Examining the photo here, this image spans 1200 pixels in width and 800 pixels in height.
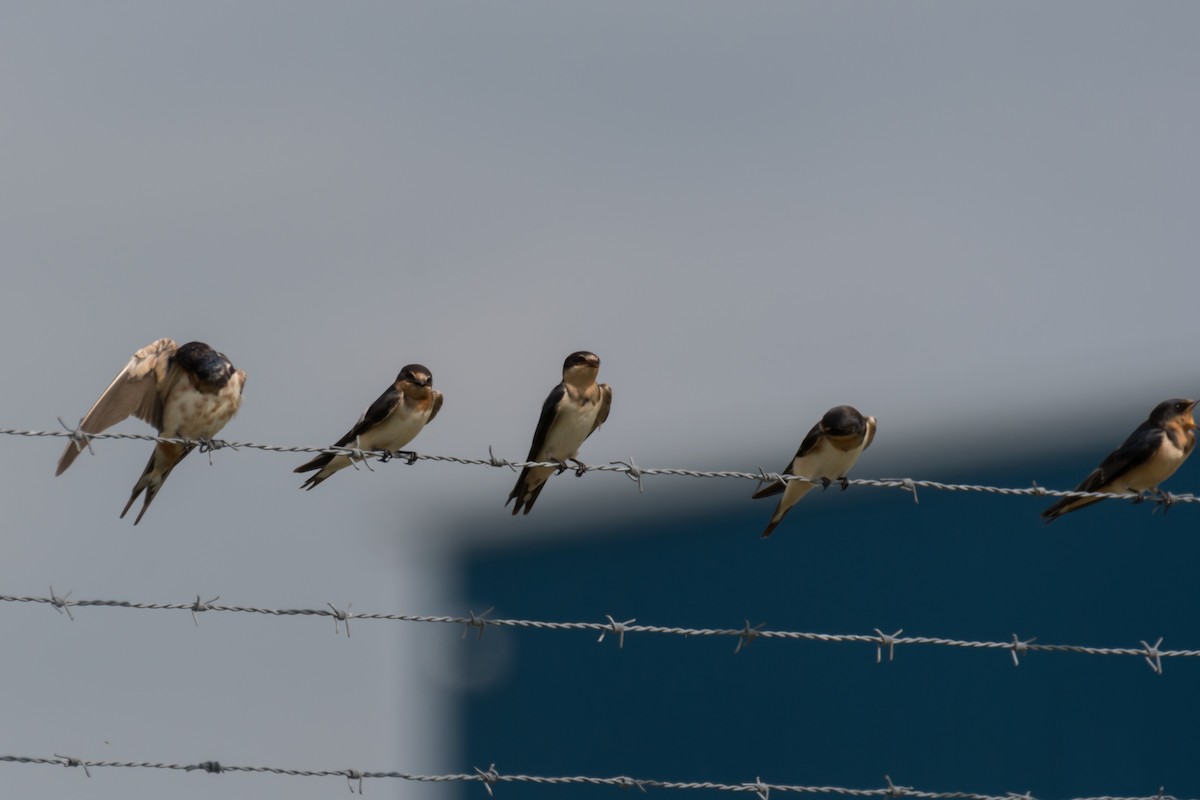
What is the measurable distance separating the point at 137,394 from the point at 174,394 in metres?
0.19

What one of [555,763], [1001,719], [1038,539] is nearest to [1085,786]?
[1001,719]

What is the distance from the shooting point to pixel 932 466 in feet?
82.3

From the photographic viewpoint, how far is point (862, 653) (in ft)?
77.1

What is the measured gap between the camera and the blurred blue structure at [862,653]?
21484 mm

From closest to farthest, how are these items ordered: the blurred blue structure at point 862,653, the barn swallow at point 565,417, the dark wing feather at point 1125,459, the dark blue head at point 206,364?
the dark wing feather at point 1125,459
the dark blue head at point 206,364
the barn swallow at point 565,417
the blurred blue structure at point 862,653

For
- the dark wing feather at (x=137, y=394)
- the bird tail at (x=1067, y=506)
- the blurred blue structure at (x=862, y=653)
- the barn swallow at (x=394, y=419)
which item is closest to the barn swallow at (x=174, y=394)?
the dark wing feather at (x=137, y=394)

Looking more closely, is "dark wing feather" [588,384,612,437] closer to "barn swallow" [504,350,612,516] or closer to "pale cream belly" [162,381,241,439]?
"barn swallow" [504,350,612,516]

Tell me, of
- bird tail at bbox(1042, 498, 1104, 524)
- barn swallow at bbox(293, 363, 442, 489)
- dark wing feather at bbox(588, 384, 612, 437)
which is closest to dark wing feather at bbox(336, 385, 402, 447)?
barn swallow at bbox(293, 363, 442, 489)

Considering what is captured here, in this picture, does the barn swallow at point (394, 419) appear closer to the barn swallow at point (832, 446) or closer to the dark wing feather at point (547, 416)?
the dark wing feather at point (547, 416)

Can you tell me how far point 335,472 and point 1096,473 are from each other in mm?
3790

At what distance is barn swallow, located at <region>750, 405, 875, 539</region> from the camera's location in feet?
35.2

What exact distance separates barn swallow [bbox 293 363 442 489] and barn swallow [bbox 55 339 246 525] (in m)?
0.60

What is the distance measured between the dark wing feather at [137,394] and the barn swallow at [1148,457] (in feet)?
14.2

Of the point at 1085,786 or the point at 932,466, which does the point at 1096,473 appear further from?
the point at 932,466
